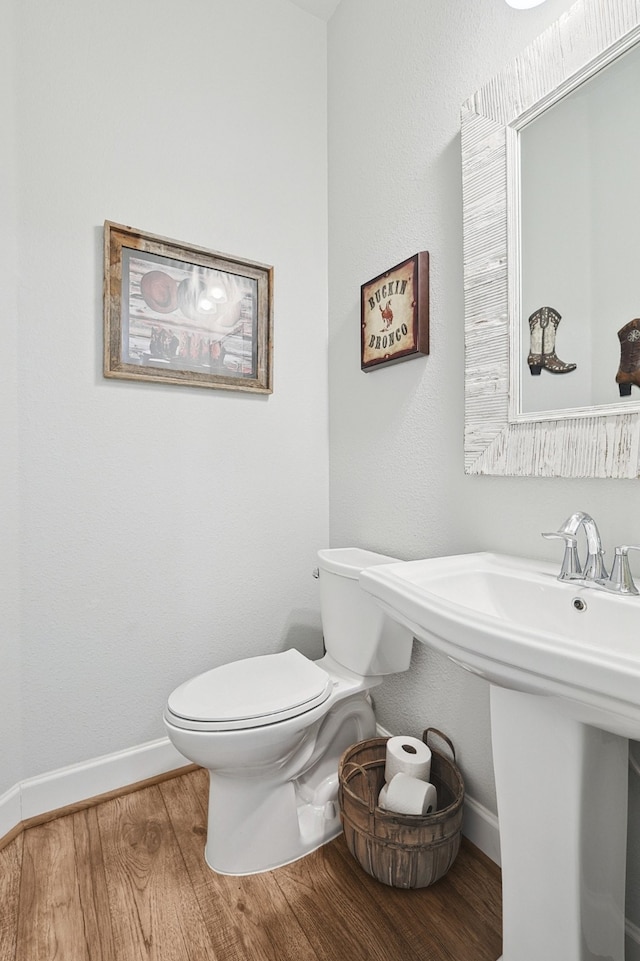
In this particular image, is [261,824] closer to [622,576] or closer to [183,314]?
[622,576]

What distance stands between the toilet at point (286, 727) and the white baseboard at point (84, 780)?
403 mm

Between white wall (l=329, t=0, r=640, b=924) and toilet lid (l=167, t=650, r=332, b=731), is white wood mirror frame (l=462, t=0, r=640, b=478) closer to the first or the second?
white wall (l=329, t=0, r=640, b=924)

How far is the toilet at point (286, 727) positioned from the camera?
1.12m

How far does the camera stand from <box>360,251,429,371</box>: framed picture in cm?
Answer: 137

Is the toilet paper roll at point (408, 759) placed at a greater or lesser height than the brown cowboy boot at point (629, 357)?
lesser

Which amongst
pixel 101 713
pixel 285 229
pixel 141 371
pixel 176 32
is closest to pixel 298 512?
pixel 141 371

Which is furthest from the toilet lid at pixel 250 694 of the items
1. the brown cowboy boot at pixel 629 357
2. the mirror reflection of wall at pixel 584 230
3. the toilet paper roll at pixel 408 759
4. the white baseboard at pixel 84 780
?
the brown cowboy boot at pixel 629 357

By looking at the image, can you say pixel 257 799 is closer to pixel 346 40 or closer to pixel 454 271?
pixel 454 271

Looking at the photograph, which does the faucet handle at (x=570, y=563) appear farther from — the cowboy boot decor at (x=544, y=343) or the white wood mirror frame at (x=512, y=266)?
the cowboy boot decor at (x=544, y=343)

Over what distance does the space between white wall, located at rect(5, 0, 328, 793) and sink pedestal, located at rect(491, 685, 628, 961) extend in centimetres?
109

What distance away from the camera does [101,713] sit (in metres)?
1.46

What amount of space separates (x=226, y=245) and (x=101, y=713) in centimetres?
163

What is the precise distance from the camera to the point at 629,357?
89cm

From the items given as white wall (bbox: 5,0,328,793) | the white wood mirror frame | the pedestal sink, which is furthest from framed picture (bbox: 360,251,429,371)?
the pedestal sink
